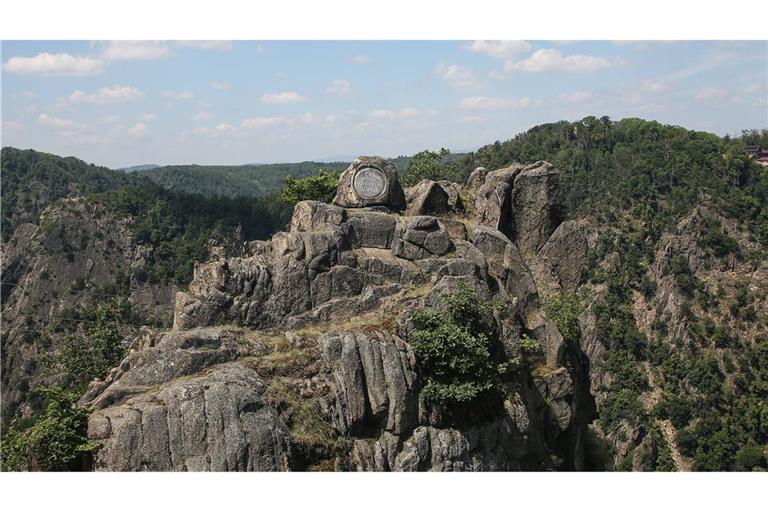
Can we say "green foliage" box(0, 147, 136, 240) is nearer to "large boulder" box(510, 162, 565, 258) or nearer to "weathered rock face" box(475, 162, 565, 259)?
"weathered rock face" box(475, 162, 565, 259)

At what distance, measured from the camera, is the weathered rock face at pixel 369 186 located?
99.6 ft

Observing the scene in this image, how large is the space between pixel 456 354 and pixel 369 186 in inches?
417

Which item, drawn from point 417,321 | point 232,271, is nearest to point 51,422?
point 232,271

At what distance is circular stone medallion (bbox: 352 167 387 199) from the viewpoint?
30391 mm

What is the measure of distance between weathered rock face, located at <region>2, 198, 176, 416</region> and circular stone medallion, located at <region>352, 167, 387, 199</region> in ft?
296

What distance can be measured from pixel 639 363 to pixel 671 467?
25162 mm

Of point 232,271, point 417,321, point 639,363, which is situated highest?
point 232,271

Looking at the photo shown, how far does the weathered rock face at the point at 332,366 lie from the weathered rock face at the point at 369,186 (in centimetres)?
21

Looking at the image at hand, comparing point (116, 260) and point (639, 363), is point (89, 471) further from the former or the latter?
point (116, 260)

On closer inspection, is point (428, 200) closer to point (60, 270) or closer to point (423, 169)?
point (423, 169)

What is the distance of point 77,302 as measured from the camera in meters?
124

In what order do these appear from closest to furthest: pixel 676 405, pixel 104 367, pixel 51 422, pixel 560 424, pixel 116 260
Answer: pixel 51 422, pixel 560 424, pixel 104 367, pixel 676 405, pixel 116 260

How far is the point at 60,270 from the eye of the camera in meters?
130

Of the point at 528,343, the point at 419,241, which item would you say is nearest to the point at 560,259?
the point at 419,241
